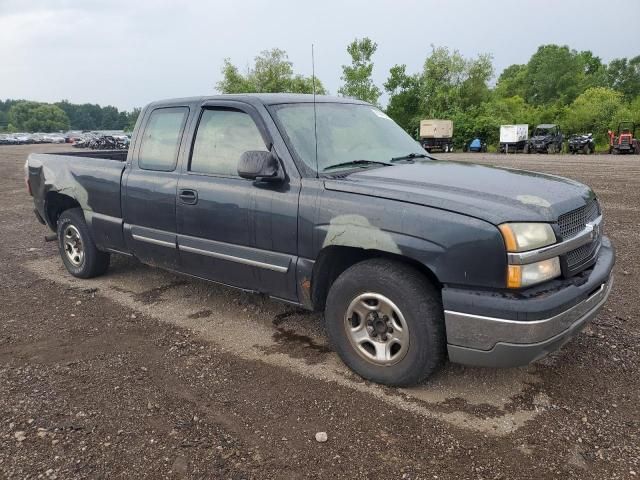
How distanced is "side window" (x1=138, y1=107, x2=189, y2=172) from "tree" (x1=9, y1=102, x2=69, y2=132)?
443 ft

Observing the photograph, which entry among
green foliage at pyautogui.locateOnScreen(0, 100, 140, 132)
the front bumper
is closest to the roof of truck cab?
the front bumper

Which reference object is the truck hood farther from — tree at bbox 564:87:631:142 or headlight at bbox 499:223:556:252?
tree at bbox 564:87:631:142

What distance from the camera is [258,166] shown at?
3.40 meters

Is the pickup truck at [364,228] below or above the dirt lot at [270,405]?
above

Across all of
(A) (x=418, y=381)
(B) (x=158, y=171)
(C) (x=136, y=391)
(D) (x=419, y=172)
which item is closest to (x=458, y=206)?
(D) (x=419, y=172)

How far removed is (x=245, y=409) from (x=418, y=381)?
106 cm

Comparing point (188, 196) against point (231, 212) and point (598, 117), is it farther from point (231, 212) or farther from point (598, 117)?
point (598, 117)

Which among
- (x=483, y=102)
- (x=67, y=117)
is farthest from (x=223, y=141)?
(x=67, y=117)

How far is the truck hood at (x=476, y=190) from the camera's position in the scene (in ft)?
9.23

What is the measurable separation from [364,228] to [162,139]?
2.34 metres

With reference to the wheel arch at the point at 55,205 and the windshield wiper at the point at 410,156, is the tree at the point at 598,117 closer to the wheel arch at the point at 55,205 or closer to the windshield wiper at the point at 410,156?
the windshield wiper at the point at 410,156

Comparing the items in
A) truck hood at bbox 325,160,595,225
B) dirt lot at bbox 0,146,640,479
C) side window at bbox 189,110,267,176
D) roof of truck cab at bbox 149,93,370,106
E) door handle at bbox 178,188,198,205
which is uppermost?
roof of truck cab at bbox 149,93,370,106

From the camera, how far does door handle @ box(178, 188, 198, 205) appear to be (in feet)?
13.4

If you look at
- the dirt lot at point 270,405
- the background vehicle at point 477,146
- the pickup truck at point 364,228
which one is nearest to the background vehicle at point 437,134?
the background vehicle at point 477,146
